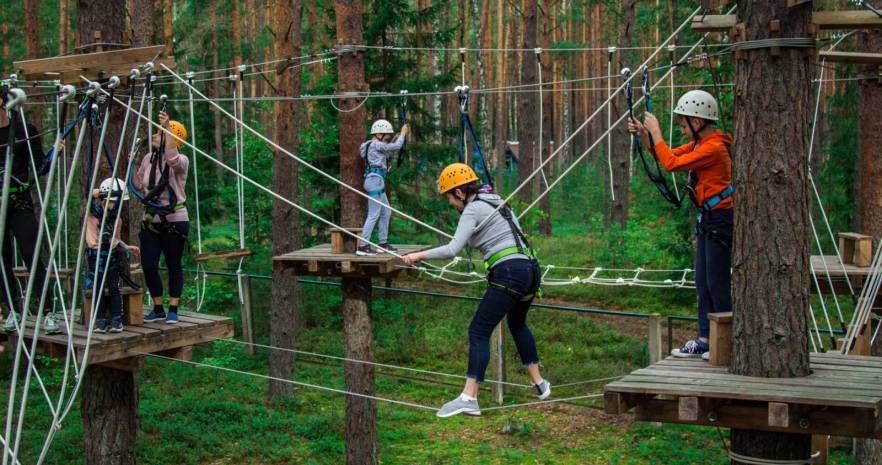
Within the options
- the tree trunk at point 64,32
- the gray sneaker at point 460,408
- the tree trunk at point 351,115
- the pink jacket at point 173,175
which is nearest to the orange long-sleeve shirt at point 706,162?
the gray sneaker at point 460,408

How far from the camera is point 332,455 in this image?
10500mm

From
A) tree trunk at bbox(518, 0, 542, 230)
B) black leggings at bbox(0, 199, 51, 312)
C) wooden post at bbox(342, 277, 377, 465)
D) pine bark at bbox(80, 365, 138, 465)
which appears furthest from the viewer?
tree trunk at bbox(518, 0, 542, 230)

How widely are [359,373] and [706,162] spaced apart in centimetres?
496

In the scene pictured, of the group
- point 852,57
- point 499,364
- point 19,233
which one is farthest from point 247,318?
point 852,57

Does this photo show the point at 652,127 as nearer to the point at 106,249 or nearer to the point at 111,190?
the point at 111,190

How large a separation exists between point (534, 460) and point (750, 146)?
5807 millimetres

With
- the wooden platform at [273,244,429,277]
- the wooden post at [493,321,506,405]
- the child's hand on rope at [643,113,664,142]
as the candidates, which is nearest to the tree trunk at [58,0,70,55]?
the wooden post at [493,321,506,405]

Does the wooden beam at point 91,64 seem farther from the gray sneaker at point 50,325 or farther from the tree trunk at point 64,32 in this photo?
the tree trunk at point 64,32

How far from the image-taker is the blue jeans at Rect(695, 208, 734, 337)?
18.2 ft

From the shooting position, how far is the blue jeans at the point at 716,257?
18.2ft

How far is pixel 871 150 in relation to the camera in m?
9.49

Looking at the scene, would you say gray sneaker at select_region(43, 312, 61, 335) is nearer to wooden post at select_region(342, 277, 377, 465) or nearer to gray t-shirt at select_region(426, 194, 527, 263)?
wooden post at select_region(342, 277, 377, 465)

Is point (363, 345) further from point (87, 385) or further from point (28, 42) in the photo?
point (28, 42)

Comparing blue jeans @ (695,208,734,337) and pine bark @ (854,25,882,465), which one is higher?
pine bark @ (854,25,882,465)
